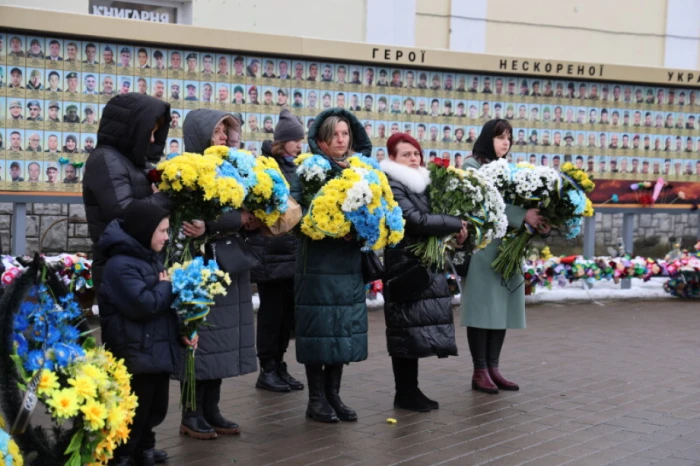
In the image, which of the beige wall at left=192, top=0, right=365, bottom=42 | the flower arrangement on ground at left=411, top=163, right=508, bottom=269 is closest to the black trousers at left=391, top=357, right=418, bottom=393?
the flower arrangement on ground at left=411, top=163, right=508, bottom=269

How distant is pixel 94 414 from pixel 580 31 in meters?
14.1

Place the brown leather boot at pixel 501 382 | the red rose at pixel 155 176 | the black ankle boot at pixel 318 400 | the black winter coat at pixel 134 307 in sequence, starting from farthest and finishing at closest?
the brown leather boot at pixel 501 382 → the black ankle boot at pixel 318 400 → the red rose at pixel 155 176 → the black winter coat at pixel 134 307

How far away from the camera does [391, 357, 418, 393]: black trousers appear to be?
686cm

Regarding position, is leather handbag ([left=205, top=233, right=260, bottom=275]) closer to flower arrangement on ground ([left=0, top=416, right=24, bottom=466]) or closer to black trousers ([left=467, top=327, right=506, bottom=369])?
flower arrangement on ground ([left=0, top=416, right=24, bottom=466])

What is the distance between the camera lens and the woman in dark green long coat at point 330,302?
6422 millimetres

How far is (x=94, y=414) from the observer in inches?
172

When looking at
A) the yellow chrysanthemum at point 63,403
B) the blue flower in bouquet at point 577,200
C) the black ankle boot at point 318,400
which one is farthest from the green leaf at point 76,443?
the blue flower in bouquet at point 577,200

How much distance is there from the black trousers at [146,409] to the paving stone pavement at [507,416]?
35 cm

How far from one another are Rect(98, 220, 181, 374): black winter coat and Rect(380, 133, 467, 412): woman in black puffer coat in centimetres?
194

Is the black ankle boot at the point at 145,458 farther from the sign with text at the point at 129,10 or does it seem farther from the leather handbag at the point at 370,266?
the sign with text at the point at 129,10

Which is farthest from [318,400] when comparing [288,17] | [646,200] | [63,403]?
→ [288,17]

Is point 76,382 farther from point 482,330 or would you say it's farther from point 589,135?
point 589,135

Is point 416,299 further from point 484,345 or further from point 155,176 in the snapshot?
point 155,176

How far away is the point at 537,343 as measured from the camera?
956 centimetres
